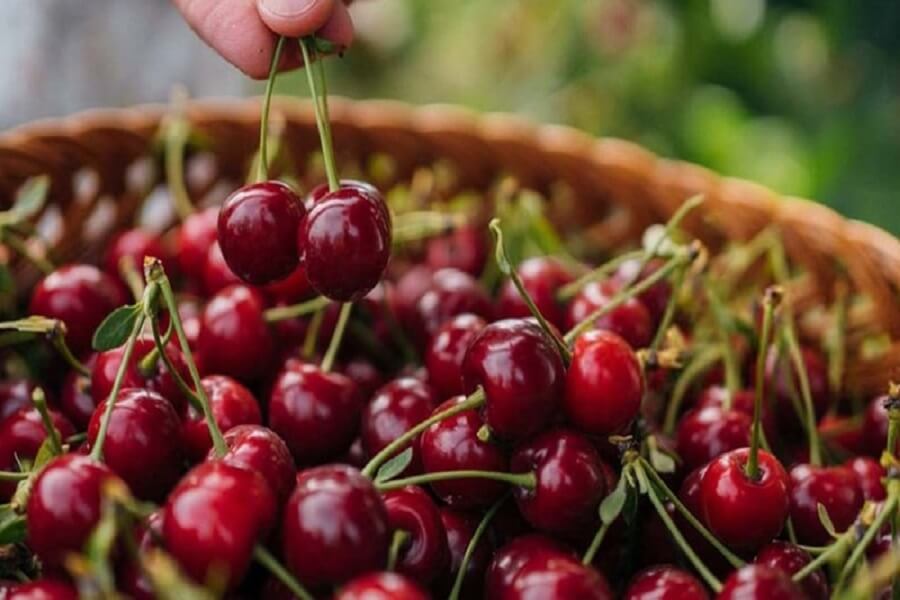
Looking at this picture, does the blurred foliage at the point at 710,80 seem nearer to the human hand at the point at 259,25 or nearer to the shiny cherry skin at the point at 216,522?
the human hand at the point at 259,25

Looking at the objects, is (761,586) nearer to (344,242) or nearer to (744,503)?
(744,503)

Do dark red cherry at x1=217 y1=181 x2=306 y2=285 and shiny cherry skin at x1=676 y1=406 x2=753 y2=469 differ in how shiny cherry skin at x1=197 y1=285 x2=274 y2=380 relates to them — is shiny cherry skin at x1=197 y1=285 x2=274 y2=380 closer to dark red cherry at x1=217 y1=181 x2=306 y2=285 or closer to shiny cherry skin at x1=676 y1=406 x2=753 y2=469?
dark red cherry at x1=217 y1=181 x2=306 y2=285

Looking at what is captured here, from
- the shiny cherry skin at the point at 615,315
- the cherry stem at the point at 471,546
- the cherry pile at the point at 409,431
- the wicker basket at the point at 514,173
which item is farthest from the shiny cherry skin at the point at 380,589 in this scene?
the wicker basket at the point at 514,173

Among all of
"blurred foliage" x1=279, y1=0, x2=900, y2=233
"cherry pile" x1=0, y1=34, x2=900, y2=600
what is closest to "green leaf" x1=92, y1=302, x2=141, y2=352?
"cherry pile" x1=0, y1=34, x2=900, y2=600

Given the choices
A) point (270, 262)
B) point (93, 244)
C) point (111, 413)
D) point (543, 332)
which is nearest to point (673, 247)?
point (543, 332)

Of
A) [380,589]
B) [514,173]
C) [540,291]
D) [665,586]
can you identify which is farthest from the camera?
[514,173]

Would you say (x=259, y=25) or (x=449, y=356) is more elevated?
(x=259, y=25)

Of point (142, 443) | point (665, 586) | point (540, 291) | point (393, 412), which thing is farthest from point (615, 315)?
point (142, 443)
